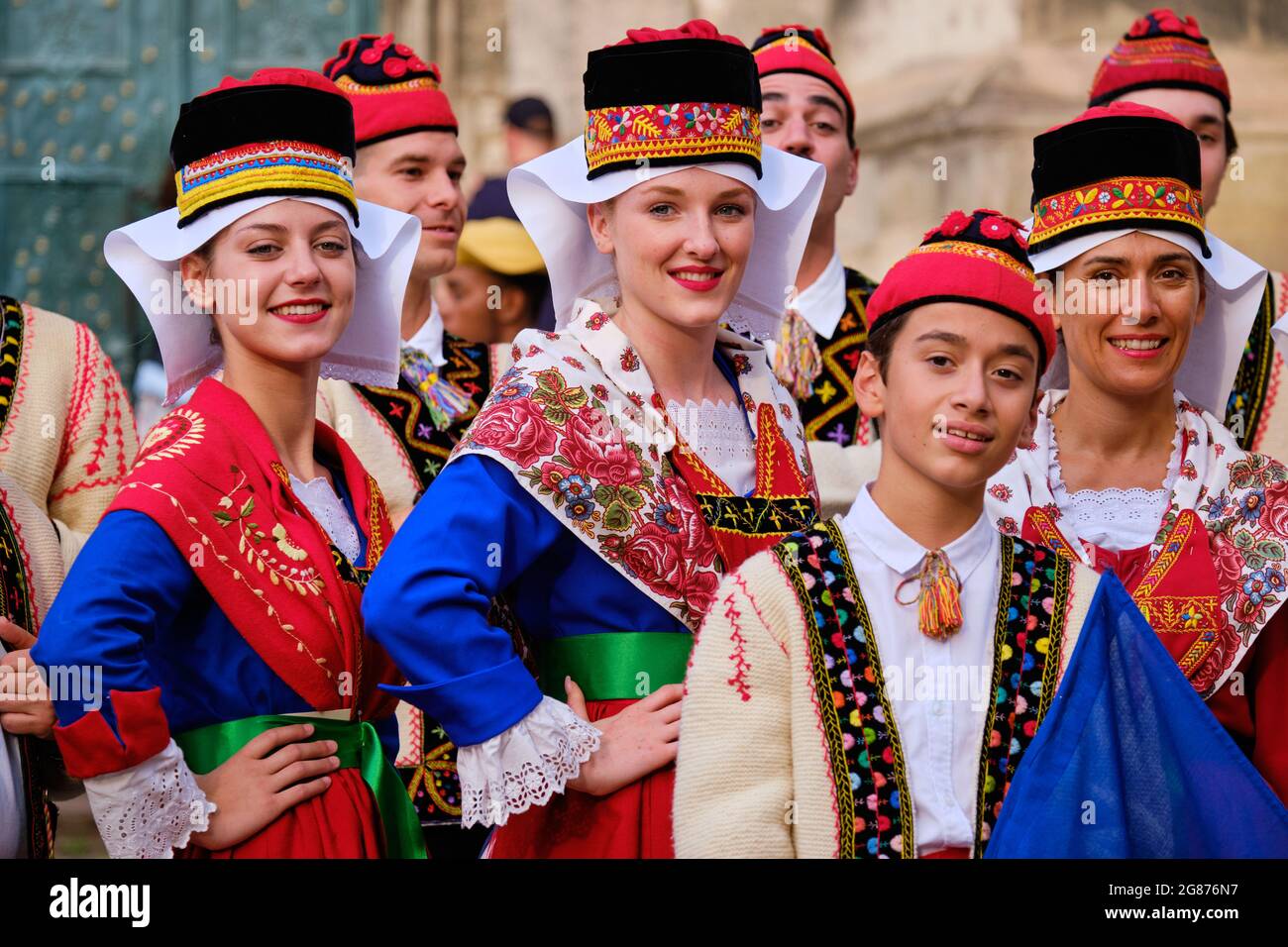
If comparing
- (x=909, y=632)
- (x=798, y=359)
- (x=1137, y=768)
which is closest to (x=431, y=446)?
(x=798, y=359)

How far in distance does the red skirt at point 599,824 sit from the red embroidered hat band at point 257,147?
108 cm

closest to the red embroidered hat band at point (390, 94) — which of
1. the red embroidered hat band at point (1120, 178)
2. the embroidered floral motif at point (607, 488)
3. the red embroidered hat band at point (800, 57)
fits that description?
the red embroidered hat band at point (800, 57)

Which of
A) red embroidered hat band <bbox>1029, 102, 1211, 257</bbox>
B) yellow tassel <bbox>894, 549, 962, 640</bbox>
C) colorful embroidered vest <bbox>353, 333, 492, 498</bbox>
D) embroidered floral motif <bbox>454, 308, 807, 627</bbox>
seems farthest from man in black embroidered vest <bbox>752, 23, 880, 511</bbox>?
yellow tassel <bbox>894, 549, 962, 640</bbox>

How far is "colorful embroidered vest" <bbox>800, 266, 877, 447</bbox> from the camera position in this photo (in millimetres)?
5340

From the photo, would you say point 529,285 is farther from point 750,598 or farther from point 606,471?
point 750,598

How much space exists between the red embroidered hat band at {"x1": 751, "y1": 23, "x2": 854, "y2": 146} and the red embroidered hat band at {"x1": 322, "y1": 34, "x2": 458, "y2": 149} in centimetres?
80

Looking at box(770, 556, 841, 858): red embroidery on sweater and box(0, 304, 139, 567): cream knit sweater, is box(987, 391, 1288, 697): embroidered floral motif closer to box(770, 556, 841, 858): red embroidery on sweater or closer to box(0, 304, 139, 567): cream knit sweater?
box(770, 556, 841, 858): red embroidery on sweater

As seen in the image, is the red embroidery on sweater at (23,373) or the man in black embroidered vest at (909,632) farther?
the red embroidery on sweater at (23,373)

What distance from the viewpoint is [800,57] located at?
18.3 feet

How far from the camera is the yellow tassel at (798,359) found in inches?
211

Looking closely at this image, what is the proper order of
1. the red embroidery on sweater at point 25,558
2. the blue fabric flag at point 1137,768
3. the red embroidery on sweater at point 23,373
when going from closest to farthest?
the blue fabric flag at point 1137,768
the red embroidery on sweater at point 25,558
the red embroidery on sweater at point 23,373

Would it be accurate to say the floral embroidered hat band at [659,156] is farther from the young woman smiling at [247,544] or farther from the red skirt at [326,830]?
the red skirt at [326,830]
